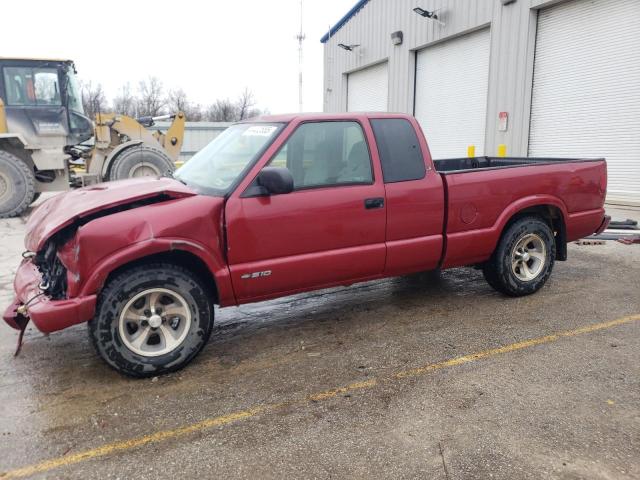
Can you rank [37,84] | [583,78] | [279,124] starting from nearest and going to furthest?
[279,124] < [37,84] < [583,78]

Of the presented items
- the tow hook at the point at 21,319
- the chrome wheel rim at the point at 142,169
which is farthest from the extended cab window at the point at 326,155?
the chrome wheel rim at the point at 142,169

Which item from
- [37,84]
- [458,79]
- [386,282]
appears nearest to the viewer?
[386,282]

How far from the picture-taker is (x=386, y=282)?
243 inches

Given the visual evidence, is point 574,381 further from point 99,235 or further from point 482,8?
point 482,8

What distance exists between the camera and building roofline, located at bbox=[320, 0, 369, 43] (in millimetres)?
21038

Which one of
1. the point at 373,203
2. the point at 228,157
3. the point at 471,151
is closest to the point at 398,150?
the point at 373,203

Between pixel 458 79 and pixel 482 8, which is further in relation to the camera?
pixel 458 79

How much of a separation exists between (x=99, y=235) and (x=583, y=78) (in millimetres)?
12633

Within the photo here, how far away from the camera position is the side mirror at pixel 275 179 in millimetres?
3756

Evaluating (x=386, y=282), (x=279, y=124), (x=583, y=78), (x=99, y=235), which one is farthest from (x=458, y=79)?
(x=99, y=235)

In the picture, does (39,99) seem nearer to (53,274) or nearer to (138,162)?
(138,162)

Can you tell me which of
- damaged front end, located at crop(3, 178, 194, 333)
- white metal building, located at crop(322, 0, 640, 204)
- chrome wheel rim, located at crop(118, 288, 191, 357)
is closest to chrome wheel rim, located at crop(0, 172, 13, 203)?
damaged front end, located at crop(3, 178, 194, 333)

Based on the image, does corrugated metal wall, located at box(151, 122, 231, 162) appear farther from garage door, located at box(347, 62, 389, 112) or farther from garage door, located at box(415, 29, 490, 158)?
garage door, located at box(415, 29, 490, 158)

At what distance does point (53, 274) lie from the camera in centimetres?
361
